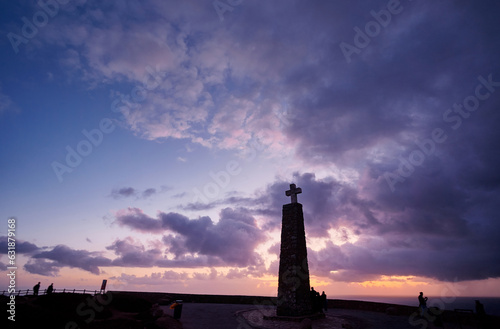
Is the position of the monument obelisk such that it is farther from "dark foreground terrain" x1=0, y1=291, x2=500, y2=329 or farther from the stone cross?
"dark foreground terrain" x1=0, y1=291, x2=500, y2=329

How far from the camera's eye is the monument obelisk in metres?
16.5

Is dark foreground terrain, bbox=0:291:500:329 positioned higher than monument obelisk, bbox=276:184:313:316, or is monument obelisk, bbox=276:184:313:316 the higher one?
monument obelisk, bbox=276:184:313:316

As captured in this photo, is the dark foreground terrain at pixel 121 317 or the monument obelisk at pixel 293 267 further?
the monument obelisk at pixel 293 267

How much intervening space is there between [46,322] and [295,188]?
16.5 meters

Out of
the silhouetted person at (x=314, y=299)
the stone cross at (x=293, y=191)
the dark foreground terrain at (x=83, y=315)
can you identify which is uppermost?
the stone cross at (x=293, y=191)

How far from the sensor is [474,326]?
13219 mm

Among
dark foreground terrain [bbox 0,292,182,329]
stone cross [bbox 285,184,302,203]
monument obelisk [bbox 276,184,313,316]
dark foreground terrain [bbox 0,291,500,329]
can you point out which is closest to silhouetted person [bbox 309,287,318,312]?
monument obelisk [bbox 276,184,313,316]

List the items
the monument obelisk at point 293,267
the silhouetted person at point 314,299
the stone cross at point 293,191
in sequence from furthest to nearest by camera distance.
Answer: the stone cross at point 293,191
the silhouetted person at point 314,299
the monument obelisk at point 293,267

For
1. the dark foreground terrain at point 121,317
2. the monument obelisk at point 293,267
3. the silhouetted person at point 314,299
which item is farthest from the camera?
the silhouetted person at point 314,299

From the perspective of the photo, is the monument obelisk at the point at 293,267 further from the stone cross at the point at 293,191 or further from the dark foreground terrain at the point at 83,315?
the dark foreground terrain at the point at 83,315

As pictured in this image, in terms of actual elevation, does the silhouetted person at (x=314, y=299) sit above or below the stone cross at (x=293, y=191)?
below

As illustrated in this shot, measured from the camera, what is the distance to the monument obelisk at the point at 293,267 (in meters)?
16.5

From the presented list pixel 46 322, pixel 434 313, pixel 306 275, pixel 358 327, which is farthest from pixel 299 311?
pixel 46 322

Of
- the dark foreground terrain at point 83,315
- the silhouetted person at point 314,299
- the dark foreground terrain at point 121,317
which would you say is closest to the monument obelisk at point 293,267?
the silhouetted person at point 314,299
